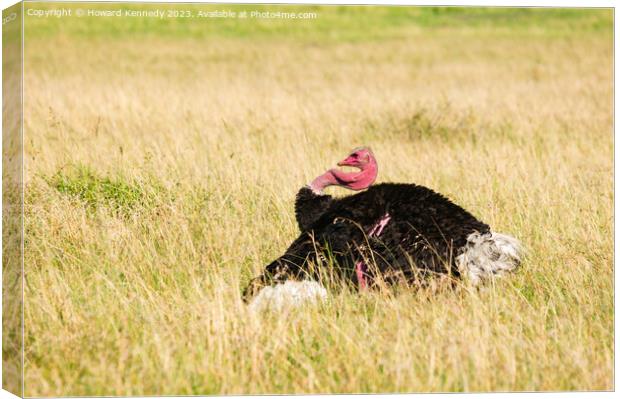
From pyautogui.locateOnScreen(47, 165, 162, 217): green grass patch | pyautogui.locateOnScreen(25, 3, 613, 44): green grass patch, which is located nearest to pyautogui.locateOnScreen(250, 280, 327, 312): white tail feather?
pyautogui.locateOnScreen(25, 3, 613, 44): green grass patch

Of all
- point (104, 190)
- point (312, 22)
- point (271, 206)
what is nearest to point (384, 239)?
point (271, 206)

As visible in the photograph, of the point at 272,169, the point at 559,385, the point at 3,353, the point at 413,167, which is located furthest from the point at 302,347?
the point at 413,167

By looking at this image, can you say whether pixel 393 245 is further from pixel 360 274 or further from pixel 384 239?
pixel 360 274

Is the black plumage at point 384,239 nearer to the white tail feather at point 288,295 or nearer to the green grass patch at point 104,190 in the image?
the white tail feather at point 288,295

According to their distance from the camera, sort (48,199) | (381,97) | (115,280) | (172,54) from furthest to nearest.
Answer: (172,54) < (381,97) < (48,199) < (115,280)

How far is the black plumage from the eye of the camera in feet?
18.0

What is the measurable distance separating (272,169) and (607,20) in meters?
2.80

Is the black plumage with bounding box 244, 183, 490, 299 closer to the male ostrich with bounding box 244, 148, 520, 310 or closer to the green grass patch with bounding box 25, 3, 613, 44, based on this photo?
the male ostrich with bounding box 244, 148, 520, 310

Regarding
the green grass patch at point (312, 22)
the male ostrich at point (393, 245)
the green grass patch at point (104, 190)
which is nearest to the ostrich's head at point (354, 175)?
the male ostrich at point (393, 245)

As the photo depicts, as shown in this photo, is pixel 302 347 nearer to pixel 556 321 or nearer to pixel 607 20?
pixel 556 321

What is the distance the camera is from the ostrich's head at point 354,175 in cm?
610

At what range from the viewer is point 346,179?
6.12m

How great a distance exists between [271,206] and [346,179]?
50.8 inches

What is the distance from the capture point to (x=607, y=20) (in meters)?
7.55
